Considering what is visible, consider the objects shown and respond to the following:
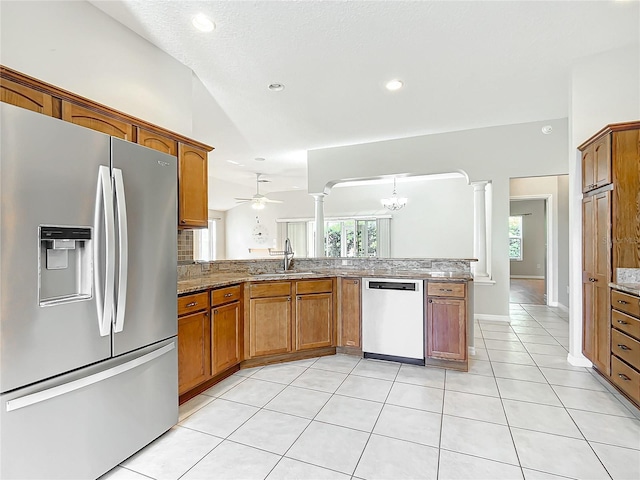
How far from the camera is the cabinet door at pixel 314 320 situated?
3260 mm

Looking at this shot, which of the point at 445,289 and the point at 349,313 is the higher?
the point at 445,289

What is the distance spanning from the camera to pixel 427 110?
396cm

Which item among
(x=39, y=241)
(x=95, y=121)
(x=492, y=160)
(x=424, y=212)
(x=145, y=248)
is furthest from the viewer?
(x=424, y=212)

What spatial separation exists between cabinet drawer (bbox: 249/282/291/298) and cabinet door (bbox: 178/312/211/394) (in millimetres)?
588

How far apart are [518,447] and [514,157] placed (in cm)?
389

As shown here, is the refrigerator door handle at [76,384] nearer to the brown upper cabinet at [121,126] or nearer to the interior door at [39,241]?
the interior door at [39,241]

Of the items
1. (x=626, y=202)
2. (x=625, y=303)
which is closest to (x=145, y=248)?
(x=625, y=303)

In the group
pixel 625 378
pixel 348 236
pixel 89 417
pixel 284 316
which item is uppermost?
pixel 348 236

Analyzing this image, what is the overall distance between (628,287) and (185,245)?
3568 mm

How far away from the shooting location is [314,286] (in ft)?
11.0

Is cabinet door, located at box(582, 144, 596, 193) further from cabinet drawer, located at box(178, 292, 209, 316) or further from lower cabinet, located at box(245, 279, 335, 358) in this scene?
cabinet drawer, located at box(178, 292, 209, 316)

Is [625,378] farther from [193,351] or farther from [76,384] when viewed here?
[76,384]

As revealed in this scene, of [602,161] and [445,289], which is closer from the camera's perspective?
[602,161]

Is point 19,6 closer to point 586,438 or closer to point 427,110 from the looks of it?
point 427,110
